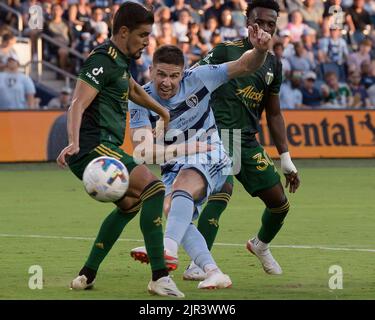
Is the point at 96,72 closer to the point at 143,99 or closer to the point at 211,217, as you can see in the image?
the point at 143,99

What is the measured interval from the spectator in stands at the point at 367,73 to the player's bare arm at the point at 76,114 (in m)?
19.2

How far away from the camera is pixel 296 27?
2848 centimetres

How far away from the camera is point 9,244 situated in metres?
12.5

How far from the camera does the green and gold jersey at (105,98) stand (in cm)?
899

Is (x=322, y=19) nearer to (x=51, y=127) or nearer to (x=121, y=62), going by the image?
(x=51, y=127)

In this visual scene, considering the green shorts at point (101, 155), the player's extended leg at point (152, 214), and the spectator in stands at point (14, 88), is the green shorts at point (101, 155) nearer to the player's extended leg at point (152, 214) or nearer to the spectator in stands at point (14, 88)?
the player's extended leg at point (152, 214)

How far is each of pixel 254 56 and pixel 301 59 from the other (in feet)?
58.4

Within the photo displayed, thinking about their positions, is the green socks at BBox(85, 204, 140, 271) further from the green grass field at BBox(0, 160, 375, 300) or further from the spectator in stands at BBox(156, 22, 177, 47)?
the spectator in stands at BBox(156, 22, 177, 47)

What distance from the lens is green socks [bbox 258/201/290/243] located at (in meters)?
10.8

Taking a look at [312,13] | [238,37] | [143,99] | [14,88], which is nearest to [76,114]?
[143,99]

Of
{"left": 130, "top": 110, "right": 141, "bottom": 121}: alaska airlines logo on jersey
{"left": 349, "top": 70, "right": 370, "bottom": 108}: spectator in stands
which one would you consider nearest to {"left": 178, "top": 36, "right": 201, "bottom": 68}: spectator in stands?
{"left": 349, "top": 70, "right": 370, "bottom": 108}: spectator in stands

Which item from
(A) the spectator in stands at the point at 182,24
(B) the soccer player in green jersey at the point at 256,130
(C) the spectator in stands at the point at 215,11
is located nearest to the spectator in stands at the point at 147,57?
(A) the spectator in stands at the point at 182,24
